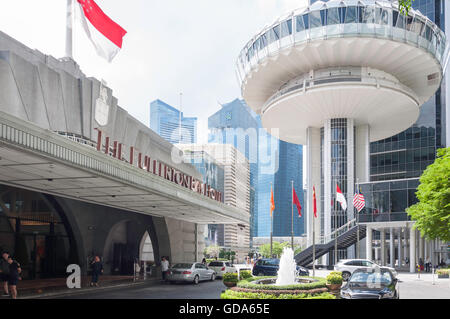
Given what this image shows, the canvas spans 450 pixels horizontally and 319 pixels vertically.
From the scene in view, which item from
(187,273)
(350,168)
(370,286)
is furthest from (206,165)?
(370,286)

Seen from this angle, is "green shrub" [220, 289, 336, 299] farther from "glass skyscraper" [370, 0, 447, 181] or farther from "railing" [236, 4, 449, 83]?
"glass skyscraper" [370, 0, 447, 181]

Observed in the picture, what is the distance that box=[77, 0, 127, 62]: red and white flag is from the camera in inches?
881

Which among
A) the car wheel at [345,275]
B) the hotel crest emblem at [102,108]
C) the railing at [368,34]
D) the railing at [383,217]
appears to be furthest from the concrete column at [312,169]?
the hotel crest emblem at [102,108]

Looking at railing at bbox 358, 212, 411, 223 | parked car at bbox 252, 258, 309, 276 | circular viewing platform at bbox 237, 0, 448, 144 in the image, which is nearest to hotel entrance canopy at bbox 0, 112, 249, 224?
parked car at bbox 252, 258, 309, 276

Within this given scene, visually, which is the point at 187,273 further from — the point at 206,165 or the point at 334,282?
the point at 206,165

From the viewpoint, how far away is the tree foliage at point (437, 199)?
3080cm

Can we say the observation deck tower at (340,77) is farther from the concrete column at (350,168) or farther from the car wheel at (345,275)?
the car wheel at (345,275)

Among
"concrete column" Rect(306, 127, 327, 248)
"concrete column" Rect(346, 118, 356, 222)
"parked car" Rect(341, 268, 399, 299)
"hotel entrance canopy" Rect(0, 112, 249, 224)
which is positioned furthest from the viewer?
"concrete column" Rect(306, 127, 327, 248)

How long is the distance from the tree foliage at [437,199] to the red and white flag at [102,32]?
21.5 m

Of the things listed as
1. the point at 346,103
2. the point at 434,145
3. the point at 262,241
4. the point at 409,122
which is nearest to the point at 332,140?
the point at 346,103

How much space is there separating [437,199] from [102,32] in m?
22.9

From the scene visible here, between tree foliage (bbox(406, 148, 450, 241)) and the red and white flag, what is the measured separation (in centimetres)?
2148

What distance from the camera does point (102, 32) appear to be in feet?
74.8

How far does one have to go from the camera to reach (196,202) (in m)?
29.7
